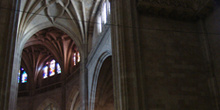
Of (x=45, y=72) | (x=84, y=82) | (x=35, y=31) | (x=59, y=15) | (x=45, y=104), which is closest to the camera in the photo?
(x=84, y=82)

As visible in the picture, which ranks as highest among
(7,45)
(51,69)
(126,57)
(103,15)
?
(103,15)

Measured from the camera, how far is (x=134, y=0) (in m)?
9.38

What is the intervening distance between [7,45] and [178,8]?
19.9 ft

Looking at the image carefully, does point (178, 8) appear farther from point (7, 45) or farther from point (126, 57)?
point (7, 45)

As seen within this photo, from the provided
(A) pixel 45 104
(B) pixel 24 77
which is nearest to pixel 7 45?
(A) pixel 45 104

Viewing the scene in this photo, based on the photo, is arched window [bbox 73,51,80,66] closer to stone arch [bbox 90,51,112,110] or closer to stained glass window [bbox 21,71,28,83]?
stained glass window [bbox 21,71,28,83]

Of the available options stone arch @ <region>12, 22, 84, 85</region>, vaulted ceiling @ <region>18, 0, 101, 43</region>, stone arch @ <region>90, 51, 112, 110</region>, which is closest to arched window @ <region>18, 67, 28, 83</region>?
stone arch @ <region>12, 22, 84, 85</region>

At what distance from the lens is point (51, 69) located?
81.4 feet

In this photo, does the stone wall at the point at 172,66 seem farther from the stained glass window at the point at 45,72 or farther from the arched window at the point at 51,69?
the stained glass window at the point at 45,72

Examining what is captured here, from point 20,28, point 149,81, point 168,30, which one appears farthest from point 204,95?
point 20,28

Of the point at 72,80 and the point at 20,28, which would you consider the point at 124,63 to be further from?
the point at 72,80

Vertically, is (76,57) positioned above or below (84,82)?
above

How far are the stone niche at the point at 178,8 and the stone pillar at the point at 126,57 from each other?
502 mm

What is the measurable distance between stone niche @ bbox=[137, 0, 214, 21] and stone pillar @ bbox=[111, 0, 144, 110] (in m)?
0.50
